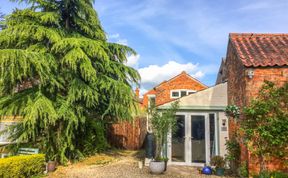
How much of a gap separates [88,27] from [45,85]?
14.0 ft

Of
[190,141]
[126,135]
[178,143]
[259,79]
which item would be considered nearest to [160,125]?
[178,143]

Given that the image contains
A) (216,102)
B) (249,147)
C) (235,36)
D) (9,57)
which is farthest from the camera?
(216,102)

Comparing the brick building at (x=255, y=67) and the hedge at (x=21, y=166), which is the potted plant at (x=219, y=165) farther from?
the hedge at (x=21, y=166)

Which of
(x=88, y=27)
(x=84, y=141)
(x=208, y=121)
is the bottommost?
(x=84, y=141)

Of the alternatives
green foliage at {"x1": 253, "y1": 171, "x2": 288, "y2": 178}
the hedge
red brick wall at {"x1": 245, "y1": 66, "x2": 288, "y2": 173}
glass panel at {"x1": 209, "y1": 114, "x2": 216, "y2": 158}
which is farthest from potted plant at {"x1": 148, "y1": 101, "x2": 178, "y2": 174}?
the hedge

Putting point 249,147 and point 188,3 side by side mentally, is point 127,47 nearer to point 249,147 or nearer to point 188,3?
point 188,3

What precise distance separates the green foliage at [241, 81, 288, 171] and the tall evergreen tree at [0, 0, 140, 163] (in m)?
6.84

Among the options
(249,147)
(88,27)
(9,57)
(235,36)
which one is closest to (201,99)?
(235,36)

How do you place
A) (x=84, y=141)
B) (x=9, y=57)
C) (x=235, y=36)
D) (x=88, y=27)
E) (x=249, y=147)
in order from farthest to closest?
1. (x=84, y=141)
2. (x=88, y=27)
3. (x=235, y=36)
4. (x=9, y=57)
5. (x=249, y=147)

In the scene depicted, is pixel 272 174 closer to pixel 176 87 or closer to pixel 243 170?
pixel 243 170

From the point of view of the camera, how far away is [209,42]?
14.8m

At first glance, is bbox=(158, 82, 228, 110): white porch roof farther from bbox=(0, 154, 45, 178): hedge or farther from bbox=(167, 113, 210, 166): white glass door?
bbox=(0, 154, 45, 178): hedge

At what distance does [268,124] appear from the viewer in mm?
8461

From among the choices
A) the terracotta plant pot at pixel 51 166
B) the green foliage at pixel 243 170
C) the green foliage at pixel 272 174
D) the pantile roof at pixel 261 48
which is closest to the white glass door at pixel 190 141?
the green foliage at pixel 243 170
